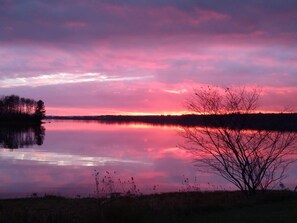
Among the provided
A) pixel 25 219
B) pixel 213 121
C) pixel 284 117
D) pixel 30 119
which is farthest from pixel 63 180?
pixel 30 119

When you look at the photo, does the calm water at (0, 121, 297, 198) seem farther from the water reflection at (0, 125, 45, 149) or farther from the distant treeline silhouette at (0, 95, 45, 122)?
the distant treeline silhouette at (0, 95, 45, 122)

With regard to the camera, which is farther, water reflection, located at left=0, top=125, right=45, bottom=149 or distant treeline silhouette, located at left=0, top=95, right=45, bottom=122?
distant treeline silhouette, located at left=0, top=95, right=45, bottom=122

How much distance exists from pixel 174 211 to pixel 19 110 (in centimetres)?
15396

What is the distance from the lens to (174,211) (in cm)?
1274

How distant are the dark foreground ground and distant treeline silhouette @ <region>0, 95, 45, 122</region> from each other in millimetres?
128932

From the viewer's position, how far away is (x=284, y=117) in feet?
63.6

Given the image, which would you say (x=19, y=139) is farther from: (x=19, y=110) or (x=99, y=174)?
(x=19, y=110)

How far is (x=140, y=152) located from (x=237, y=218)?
Answer: 30.5 m

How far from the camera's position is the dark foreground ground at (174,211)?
10.8 metres

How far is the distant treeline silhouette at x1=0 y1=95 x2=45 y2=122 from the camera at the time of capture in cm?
14126

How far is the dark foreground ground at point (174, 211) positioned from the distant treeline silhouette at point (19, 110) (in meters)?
129

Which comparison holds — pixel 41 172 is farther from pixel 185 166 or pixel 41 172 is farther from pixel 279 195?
pixel 279 195

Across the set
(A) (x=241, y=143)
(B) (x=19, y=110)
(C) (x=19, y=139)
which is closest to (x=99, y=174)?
(A) (x=241, y=143)

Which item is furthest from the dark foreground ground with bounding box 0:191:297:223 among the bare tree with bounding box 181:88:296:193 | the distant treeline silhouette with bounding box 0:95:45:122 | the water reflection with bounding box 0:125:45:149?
the distant treeline silhouette with bounding box 0:95:45:122
